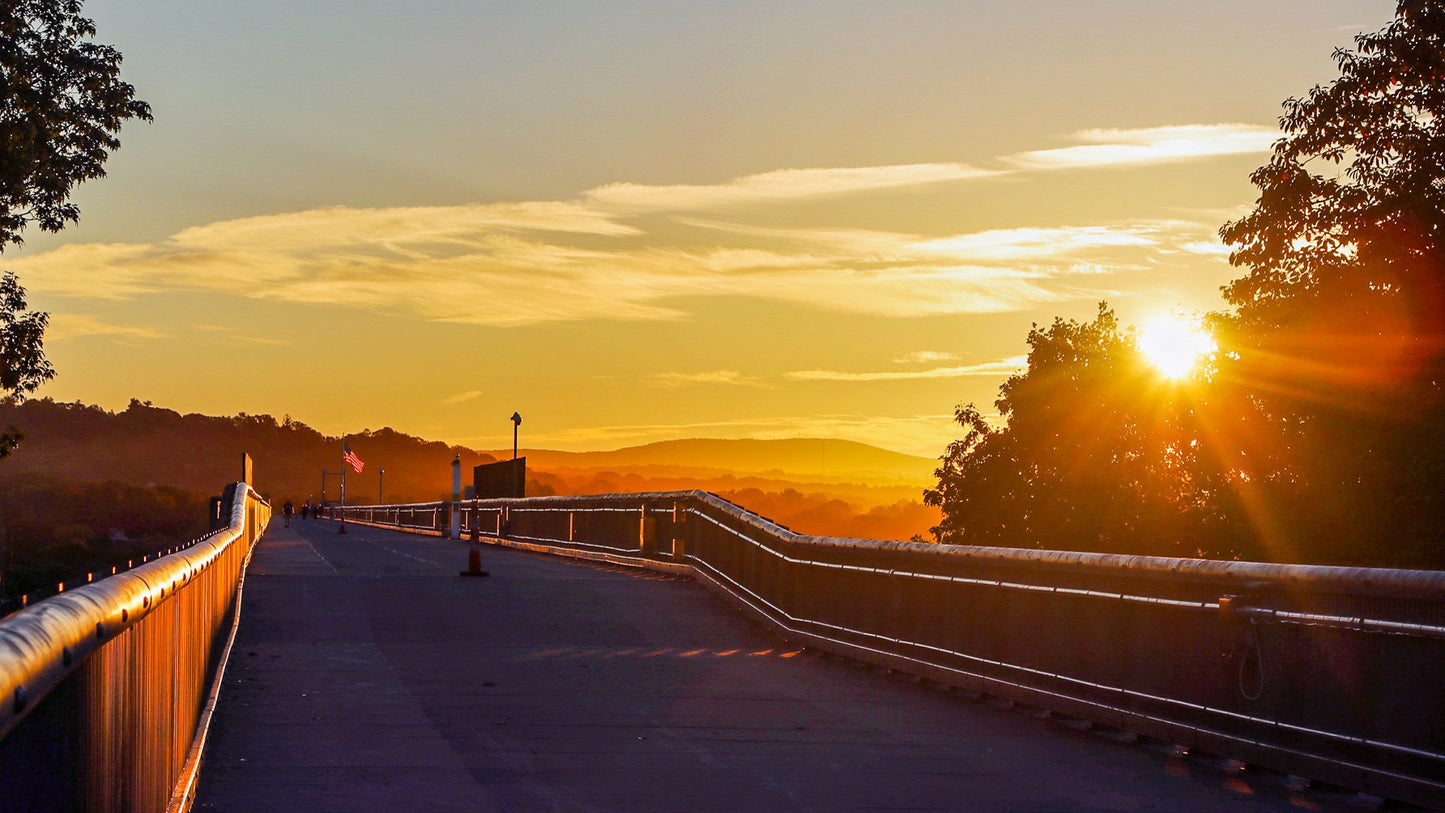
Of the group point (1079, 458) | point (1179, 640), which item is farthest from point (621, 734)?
point (1079, 458)

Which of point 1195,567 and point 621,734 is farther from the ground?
point 1195,567

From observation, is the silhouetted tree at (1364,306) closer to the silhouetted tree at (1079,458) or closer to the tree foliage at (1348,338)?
the tree foliage at (1348,338)

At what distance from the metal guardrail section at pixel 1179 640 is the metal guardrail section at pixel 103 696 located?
5874mm

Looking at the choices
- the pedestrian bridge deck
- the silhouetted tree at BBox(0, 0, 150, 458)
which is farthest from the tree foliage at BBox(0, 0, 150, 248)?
the pedestrian bridge deck

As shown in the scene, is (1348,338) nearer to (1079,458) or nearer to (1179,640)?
(1179,640)

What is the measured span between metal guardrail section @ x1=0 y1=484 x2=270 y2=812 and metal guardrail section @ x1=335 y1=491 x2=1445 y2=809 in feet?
19.3

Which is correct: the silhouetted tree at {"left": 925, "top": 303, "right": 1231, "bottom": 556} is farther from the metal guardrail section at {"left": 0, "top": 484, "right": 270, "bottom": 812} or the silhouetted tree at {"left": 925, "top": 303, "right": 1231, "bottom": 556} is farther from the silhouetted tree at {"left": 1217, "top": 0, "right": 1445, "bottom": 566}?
the metal guardrail section at {"left": 0, "top": 484, "right": 270, "bottom": 812}

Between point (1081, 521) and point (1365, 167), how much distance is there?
30.9 meters

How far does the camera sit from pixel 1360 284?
33.0 meters

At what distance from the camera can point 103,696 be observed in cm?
427

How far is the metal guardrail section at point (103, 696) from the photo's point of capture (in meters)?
2.98

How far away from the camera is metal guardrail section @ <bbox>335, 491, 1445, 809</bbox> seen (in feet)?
27.2

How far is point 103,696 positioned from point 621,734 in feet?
20.9

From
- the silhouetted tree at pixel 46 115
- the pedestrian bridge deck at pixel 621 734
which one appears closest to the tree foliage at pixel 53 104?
the silhouetted tree at pixel 46 115
